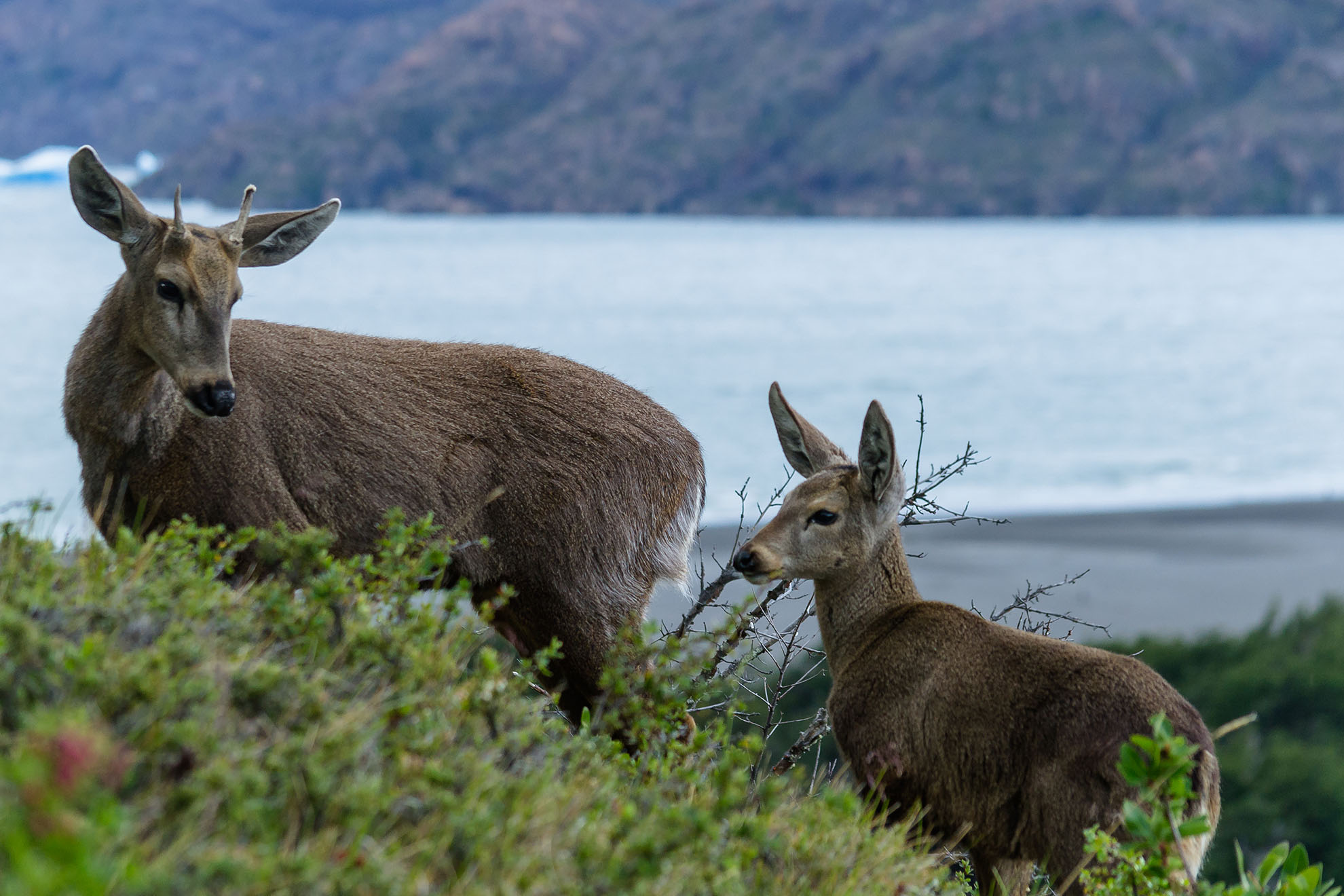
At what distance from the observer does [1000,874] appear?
477 cm

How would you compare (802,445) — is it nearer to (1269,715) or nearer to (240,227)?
(240,227)

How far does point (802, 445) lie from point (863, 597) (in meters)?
0.62

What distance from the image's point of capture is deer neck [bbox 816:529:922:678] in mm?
5211

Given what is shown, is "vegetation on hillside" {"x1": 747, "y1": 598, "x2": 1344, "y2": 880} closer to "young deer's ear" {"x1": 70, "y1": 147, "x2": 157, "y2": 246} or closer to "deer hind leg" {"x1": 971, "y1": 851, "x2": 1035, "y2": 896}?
"deer hind leg" {"x1": 971, "y1": 851, "x2": 1035, "y2": 896}

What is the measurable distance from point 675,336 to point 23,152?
279 feet

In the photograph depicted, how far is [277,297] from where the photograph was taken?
6794cm

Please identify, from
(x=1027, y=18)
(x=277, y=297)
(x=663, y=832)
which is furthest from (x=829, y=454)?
(x=1027, y=18)

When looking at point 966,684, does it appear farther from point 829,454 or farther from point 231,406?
point 231,406

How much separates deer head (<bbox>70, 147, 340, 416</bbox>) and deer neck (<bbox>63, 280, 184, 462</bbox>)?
Answer: 1.6 inches

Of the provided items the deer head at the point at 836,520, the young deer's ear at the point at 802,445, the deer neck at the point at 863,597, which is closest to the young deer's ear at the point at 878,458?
the deer head at the point at 836,520

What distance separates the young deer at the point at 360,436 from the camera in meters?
4.93

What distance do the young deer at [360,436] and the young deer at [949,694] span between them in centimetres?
84

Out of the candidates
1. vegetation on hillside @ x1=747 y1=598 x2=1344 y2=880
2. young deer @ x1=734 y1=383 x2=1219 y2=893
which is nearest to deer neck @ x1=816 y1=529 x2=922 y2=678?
young deer @ x1=734 y1=383 x2=1219 y2=893

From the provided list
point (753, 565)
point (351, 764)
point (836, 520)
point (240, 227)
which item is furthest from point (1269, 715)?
point (351, 764)
